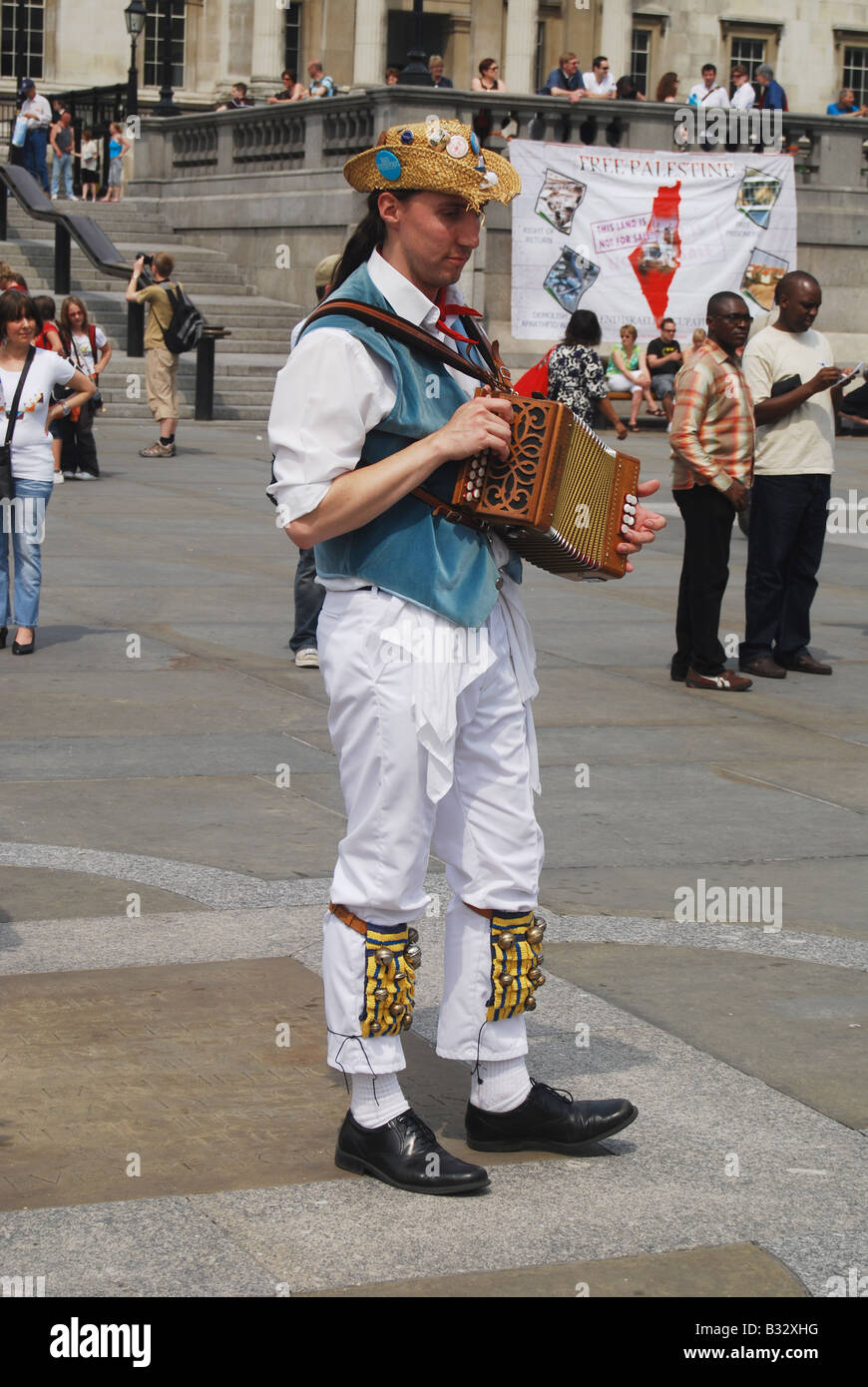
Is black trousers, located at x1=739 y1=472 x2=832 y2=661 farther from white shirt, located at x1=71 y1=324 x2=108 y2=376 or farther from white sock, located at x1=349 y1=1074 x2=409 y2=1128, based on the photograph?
white shirt, located at x1=71 y1=324 x2=108 y2=376

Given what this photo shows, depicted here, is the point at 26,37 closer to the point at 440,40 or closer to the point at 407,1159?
the point at 440,40

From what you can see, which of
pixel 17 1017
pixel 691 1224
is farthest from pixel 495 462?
pixel 17 1017

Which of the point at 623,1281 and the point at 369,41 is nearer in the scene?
the point at 623,1281

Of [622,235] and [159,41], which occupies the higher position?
[159,41]

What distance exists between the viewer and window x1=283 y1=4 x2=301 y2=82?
1886 inches

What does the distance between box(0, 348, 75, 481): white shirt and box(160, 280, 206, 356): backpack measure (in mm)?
9327

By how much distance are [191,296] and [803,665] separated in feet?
68.4

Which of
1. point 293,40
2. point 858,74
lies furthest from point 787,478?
point 858,74

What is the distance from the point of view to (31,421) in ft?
33.5

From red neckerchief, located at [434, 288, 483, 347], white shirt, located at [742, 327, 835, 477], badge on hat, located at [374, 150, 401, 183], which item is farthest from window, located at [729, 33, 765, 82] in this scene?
badge on hat, located at [374, 150, 401, 183]

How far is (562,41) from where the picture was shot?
4862cm

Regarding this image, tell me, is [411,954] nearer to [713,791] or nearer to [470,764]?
[470,764]

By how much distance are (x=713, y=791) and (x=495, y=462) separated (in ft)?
12.8

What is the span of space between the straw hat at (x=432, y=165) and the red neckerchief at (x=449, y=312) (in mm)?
241
